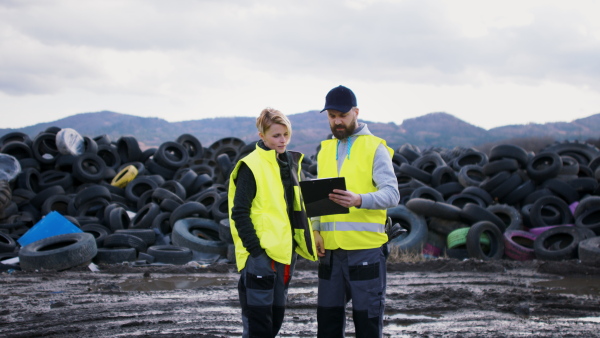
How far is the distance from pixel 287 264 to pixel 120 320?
280 cm

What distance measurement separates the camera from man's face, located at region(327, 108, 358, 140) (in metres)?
3.82

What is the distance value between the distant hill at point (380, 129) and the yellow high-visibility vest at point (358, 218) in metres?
42.3

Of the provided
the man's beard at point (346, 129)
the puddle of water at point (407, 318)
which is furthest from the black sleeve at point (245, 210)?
the puddle of water at point (407, 318)

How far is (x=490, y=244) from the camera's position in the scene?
10.0 metres

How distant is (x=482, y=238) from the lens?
1005 centimetres

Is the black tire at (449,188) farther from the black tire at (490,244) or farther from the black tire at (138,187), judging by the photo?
the black tire at (138,187)

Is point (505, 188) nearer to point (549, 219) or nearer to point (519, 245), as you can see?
point (549, 219)

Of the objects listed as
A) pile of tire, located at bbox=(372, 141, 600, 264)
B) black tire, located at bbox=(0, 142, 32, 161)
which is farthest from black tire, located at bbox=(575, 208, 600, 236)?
black tire, located at bbox=(0, 142, 32, 161)

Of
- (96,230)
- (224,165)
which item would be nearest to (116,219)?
(96,230)

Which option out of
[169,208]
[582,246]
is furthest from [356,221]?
[169,208]

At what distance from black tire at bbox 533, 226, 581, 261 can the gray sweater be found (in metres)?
6.87

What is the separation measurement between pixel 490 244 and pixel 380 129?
42.2 meters

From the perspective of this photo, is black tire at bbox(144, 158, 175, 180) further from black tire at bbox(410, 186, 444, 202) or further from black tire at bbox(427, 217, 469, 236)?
black tire at bbox(427, 217, 469, 236)

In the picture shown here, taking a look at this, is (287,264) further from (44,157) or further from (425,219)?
(44,157)
